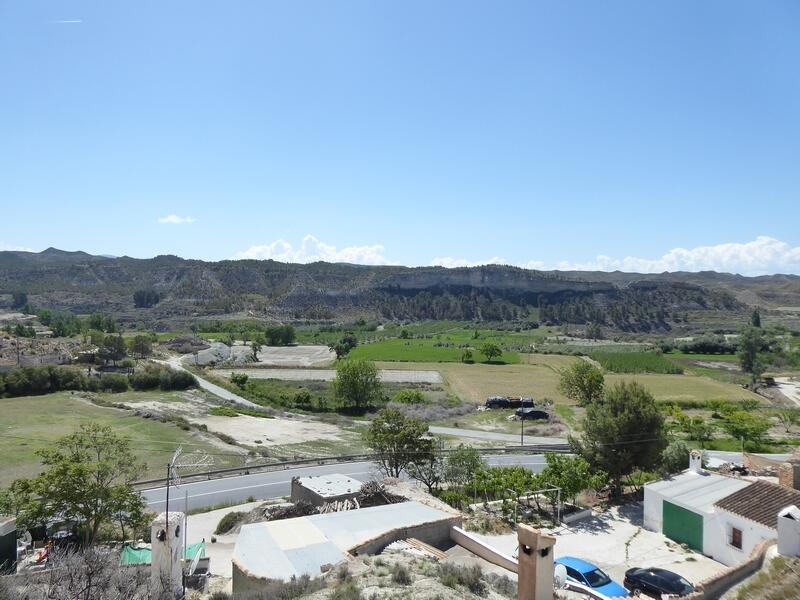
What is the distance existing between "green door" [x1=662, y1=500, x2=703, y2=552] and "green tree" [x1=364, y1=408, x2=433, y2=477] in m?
11.7

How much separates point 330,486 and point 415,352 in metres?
82.5

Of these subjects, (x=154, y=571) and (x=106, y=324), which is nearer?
(x=154, y=571)

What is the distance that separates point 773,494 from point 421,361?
75017 millimetres

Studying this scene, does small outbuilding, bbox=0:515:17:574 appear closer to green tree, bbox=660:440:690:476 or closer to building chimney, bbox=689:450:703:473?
building chimney, bbox=689:450:703:473

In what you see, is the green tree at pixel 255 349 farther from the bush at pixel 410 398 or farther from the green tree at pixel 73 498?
the green tree at pixel 73 498

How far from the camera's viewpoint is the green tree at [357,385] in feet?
198

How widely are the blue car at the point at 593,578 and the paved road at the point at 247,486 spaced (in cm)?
1629

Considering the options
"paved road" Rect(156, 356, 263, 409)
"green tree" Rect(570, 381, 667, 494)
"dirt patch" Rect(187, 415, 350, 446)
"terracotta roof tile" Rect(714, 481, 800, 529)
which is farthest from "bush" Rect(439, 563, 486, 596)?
"paved road" Rect(156, 356, 263, 409)

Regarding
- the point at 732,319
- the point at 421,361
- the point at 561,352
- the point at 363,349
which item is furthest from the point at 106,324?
the point at 732,319

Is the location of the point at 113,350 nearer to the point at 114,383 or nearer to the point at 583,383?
the point at 114,383

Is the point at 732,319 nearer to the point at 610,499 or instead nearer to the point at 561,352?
the point at 561,352

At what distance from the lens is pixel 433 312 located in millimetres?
185875

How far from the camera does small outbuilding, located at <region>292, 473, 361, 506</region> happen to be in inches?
777

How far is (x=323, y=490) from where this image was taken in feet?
66.9
